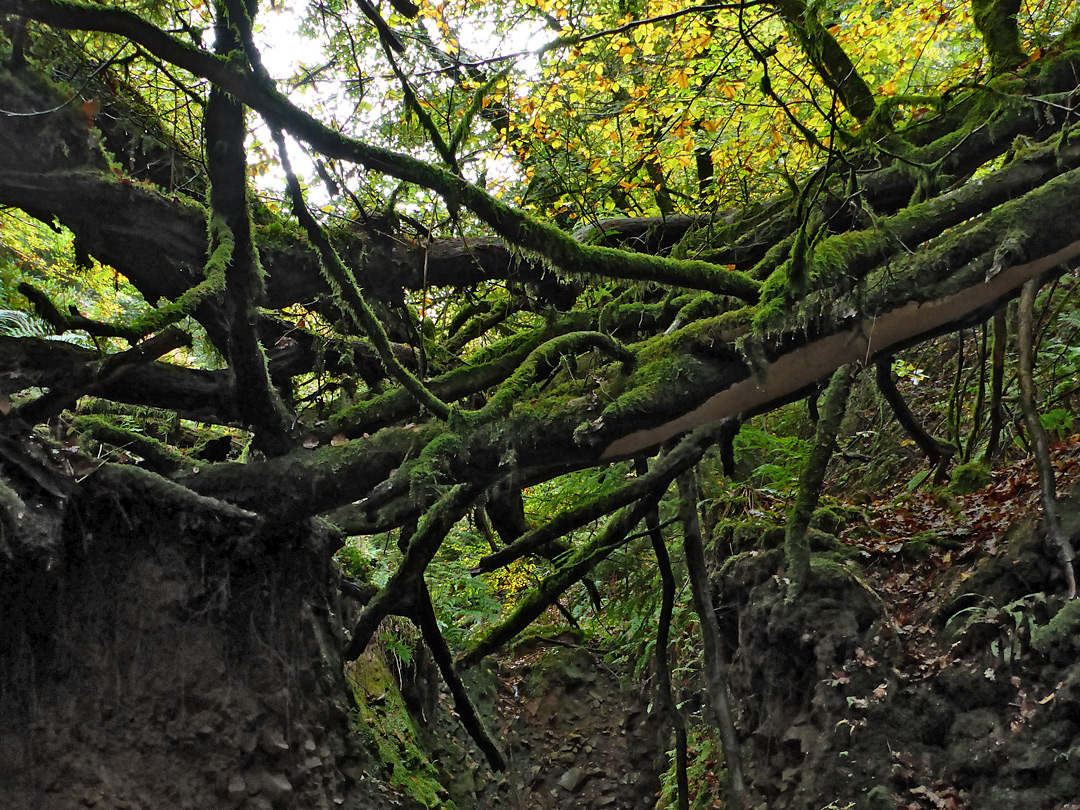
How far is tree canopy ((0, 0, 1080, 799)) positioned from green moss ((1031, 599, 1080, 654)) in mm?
1834

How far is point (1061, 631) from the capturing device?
4012mm

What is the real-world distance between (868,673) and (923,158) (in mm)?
3597

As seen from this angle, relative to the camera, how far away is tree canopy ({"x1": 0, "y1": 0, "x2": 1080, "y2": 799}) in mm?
3311

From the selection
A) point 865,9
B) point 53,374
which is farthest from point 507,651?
point 865,9

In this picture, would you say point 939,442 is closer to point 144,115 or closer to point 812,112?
point 812,112

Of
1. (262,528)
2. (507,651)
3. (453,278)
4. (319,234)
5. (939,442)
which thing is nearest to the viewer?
(319,234)

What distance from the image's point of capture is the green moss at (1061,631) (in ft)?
13.1

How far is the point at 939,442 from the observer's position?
19.4 ft

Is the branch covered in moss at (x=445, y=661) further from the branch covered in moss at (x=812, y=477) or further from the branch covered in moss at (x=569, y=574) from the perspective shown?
the branch covered in moss at (x=812, y=477)

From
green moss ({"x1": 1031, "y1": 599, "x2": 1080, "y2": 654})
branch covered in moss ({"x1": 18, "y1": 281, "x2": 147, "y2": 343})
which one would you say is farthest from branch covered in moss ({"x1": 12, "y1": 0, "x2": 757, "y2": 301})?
green moss ({"x1": 1031, "y1": 599, "x2": 1080, "y2": 654})

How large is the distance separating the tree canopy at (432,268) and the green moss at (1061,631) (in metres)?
1.83

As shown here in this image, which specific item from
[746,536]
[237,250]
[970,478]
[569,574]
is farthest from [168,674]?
[970,478]

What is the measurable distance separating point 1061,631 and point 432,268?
4.62 m

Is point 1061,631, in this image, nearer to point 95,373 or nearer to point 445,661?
point 445,661
